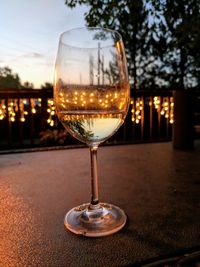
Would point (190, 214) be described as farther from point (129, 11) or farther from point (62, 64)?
point (129, 11)

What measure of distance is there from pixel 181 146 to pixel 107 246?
1.25 meters

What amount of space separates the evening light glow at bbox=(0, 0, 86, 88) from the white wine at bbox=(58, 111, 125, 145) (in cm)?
23

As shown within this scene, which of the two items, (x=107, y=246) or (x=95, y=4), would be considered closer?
(x=107, y=246)

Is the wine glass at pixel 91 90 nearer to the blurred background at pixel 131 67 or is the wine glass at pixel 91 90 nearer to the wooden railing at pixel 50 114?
the blurred background at pixel 131 67

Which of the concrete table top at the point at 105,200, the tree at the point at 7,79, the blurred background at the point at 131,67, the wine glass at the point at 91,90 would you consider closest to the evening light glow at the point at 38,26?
the blurred background at the point at 131,67

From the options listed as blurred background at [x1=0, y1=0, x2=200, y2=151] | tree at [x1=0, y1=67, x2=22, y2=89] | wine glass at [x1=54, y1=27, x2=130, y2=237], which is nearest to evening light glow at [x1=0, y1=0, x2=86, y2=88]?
blurred background at [x1=0, y1=0, x2=200, y2=151]

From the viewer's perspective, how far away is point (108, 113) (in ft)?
2.20

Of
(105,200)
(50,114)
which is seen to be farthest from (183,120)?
(50,114)

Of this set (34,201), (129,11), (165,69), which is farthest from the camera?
(165,69)

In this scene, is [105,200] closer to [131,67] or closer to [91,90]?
[91,90]

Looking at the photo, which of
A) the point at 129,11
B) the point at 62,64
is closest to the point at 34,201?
the point at 62,64

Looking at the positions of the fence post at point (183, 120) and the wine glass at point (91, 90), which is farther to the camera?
the fence post at point (183, 120)

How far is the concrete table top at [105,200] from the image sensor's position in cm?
56

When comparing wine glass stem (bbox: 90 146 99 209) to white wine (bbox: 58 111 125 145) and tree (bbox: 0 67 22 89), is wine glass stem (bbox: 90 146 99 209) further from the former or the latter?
tree (bbox: 0 67 22 89)
